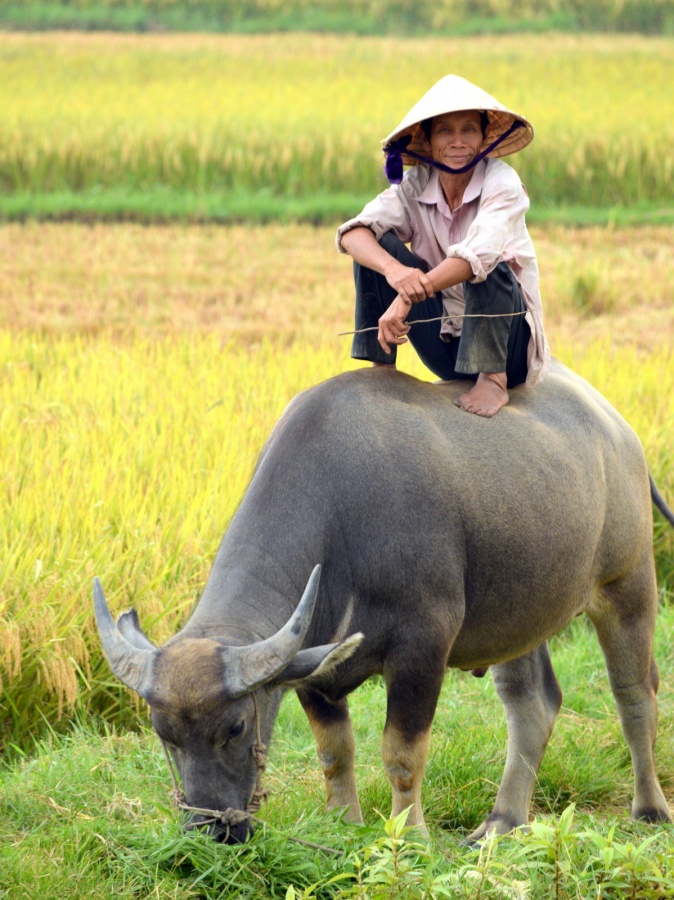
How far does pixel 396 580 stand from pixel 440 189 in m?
1.09

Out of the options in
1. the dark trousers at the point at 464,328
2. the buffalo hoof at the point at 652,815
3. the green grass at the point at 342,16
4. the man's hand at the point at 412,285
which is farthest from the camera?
the green grass at the point at 342,16

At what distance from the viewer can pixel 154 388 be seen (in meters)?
5.28

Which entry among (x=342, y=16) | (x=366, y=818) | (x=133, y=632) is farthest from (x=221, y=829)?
(x=342, y=16)

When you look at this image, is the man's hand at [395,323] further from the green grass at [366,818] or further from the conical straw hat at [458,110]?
the green grass at [366,818]

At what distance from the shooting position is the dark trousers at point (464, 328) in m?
2.88

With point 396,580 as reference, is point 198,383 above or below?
below

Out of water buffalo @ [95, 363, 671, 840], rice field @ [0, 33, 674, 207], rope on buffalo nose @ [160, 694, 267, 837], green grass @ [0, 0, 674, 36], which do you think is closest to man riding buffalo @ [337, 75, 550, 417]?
water buffalo @ [95, 363, 671, 840]

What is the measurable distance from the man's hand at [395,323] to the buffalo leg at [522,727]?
1.00 meters

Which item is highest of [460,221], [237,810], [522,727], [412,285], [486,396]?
[460,221]

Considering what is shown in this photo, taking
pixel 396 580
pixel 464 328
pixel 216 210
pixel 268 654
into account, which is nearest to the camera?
pixel 268 654

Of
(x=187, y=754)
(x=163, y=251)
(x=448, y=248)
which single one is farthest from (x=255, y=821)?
(x=163, y=251)

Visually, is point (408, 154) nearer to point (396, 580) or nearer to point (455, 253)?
point (455, 253)

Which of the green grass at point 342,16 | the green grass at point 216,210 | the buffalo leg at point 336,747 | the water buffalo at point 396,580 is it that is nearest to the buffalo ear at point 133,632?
the water buffalo at point 396,580

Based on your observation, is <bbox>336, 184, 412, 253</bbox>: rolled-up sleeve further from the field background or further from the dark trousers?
the field background
